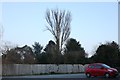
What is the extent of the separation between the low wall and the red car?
17269mm

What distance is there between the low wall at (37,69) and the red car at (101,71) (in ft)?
56.7

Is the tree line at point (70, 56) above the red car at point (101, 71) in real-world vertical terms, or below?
above

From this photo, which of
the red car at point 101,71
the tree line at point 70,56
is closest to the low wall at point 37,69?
the tree line at point 70,56

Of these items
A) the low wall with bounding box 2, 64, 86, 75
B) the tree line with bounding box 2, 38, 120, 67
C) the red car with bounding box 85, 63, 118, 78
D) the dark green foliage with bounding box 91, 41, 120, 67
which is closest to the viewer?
the red car with bounding box 85, 63, 118, 78

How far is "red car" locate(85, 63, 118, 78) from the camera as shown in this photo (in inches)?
1211

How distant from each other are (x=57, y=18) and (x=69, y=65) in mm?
13867

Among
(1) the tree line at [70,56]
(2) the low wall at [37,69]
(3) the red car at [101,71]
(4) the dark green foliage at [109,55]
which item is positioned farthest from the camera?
(4) the dark green foliage at [109,55]

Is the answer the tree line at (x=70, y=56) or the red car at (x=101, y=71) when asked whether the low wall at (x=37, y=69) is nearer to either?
the tree line at (x=70, y=56)

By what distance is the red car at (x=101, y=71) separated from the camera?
3075cm

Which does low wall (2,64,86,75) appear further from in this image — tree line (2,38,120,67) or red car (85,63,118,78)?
red car (85,63,118,78)

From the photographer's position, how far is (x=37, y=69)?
52.8 m

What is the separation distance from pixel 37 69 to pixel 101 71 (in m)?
22.8

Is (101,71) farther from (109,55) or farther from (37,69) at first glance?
(109,55)

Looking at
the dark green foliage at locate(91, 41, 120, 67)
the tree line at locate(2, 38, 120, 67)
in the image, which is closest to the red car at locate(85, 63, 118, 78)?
the tree line at locate(2, 38, 120, 67)
